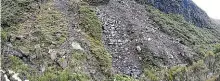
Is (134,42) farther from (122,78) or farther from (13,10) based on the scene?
(13,10)

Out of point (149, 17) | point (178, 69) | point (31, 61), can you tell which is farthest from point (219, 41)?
point (31, 61)

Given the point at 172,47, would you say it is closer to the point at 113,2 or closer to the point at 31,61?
the point at 113,2

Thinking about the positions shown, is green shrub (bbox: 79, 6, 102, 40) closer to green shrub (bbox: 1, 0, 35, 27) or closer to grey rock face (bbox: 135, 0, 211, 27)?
green shrub (bbox: 1, 0, 35, 27)

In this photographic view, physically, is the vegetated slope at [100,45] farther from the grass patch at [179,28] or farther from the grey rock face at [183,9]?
the grey rock face at [183,9]

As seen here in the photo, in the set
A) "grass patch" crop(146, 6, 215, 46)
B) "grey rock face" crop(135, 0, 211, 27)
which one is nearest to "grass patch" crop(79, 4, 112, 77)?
"grass patch" crop(146, 6, 215, 46)

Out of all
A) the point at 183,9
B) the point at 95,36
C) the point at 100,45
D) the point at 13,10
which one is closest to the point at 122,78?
the point at 100,45
